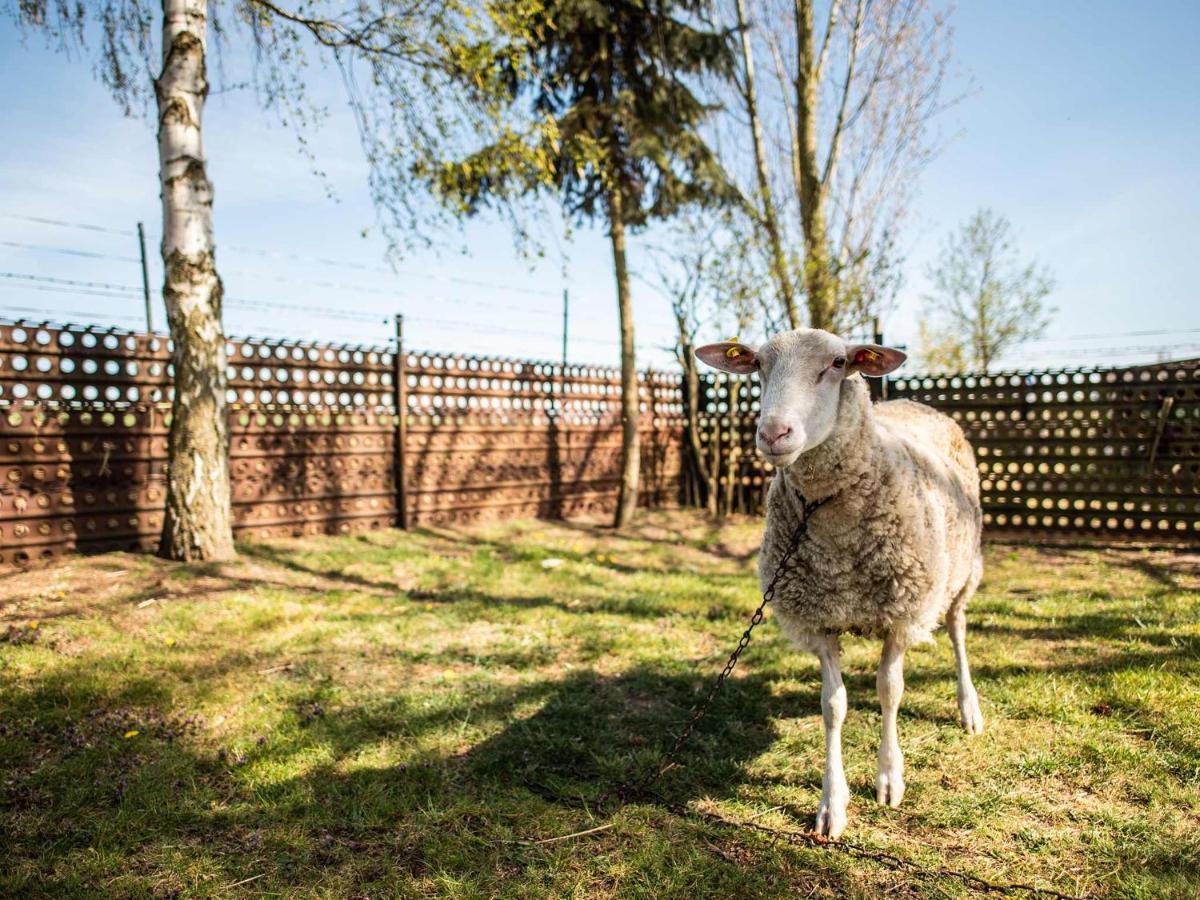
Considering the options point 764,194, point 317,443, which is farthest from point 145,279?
point 764,194

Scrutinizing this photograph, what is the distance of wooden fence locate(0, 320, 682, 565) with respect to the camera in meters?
5.68

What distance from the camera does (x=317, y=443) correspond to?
741cm

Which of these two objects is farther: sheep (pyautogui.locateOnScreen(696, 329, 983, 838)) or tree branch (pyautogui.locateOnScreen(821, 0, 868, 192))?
tree branch (pyautogui.locateOnScreen(821, 0, 868, 192))

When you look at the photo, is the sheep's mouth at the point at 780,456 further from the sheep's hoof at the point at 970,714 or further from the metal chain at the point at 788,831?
the sheep's hoof at the point at 970,714

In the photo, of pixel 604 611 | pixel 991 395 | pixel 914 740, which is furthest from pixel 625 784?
pixel 991 395

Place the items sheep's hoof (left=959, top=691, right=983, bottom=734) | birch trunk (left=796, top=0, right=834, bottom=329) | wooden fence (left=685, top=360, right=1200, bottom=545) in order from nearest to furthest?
sheep's hoof (left=959, top=691, right=983, bottom=734) < wooden fence (left=685, top=360, right=1200, bottom=545) < birch trunk (left=796, top=0, right=834, bottom=329)

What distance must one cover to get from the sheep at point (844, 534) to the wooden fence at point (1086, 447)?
20.2 ft

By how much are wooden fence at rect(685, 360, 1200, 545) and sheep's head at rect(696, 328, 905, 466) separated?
6.26 meters

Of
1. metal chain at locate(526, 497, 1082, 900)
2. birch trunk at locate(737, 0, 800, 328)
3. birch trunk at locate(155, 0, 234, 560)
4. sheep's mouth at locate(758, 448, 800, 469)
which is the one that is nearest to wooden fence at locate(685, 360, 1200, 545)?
birch trunk at locate(737, 0, 800, 328)

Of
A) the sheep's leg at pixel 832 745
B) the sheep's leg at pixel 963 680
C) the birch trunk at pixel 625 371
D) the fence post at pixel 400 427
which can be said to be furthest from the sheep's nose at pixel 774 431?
the birch trunk at pixel 625 371

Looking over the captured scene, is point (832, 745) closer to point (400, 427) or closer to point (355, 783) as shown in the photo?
point (355, 783)

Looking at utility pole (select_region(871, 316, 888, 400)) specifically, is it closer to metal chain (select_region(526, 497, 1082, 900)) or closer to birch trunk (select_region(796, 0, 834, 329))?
birch trunk (select_region(796, 0, 834, 329))

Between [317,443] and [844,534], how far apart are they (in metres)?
6.16

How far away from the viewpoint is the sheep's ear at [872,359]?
8.72 feet
